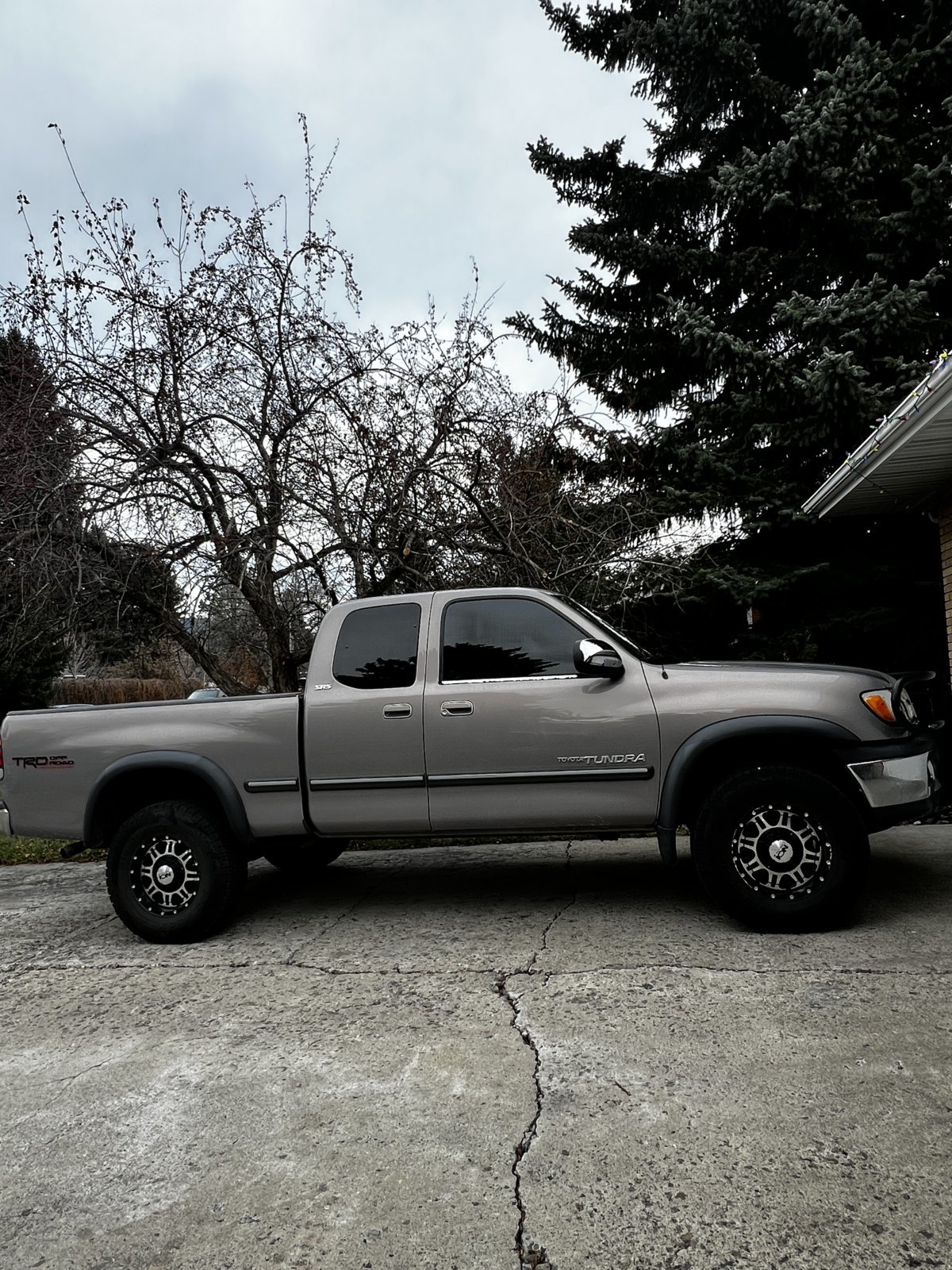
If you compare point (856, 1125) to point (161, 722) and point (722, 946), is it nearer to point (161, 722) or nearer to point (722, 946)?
point (722, 946)

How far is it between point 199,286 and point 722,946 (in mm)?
7557

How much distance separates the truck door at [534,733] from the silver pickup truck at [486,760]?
0.01 meters

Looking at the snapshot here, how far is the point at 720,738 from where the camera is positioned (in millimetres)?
4789

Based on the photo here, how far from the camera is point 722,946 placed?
Result: 15.0 ft

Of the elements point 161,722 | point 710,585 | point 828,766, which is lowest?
point 828,766

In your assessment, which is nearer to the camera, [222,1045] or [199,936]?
[222,1045]

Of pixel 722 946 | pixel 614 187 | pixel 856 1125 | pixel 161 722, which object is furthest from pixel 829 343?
pixel 856 1125

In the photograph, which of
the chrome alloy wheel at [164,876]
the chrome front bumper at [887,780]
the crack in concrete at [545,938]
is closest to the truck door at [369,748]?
the chrome alloy wheel at [164,876]

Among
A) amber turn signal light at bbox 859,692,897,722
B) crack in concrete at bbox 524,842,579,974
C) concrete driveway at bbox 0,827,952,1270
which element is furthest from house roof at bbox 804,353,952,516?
crack in concrete at bbox 524,842,579,974

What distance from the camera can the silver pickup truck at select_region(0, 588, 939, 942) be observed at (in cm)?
474

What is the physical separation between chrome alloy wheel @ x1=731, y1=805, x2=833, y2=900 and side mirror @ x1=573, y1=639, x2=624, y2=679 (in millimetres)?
1072

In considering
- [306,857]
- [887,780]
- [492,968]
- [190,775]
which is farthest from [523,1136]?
[306,857]

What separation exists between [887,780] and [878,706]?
0.40 metres

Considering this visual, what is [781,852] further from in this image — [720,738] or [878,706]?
[878,706]
